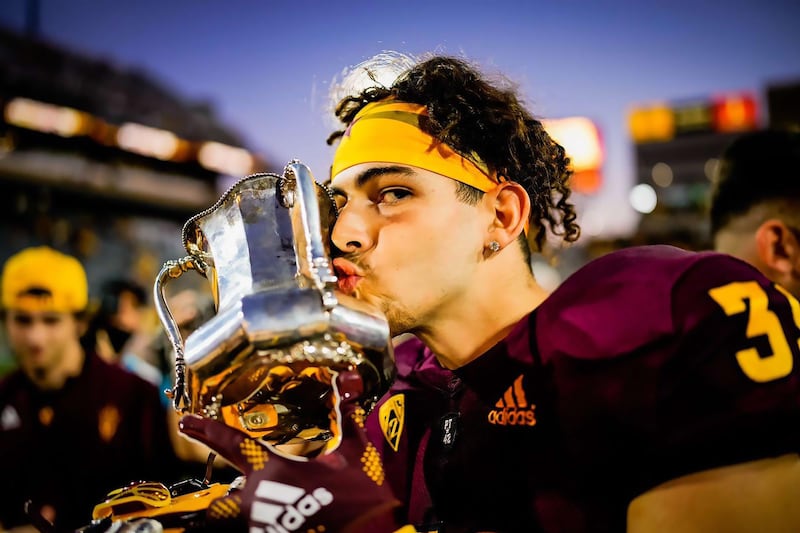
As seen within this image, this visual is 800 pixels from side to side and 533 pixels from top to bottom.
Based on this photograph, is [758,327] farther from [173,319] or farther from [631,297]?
[173,319]

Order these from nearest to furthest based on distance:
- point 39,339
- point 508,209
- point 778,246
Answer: point 508,209
point 778,246
point 39,339

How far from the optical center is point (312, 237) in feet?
4.32

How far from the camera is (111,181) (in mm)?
19578

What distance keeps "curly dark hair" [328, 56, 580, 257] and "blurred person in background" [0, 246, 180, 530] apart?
93.3 inches

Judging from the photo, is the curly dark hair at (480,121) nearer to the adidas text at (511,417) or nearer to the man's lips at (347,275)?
the man's lips at (347,275)

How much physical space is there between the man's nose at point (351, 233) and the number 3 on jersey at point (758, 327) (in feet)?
2.63

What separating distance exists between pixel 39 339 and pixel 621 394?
3347 mm

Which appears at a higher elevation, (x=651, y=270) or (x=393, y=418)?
(x=651, y=270)

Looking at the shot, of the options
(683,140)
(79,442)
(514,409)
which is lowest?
(79,442)

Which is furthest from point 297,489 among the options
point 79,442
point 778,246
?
point 79,442

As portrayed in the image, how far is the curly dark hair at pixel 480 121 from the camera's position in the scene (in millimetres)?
1809

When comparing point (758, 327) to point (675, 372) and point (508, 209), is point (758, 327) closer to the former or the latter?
point (675, 372)

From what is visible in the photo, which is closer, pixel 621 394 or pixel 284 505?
pixel 284 505

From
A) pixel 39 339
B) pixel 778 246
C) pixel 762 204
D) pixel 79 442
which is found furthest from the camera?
pixel 39 339
